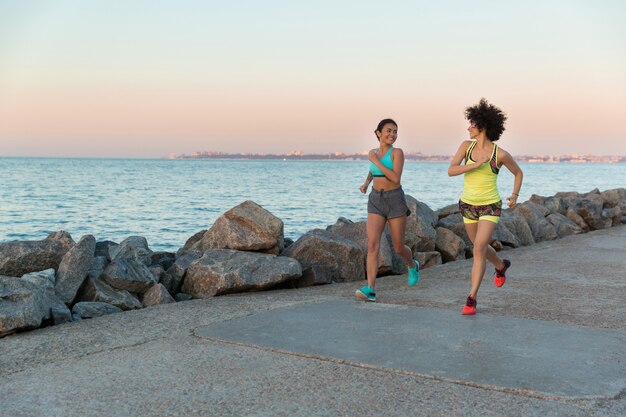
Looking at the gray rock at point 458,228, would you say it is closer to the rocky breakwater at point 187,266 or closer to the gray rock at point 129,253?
the rocky breakwater at point 187,266

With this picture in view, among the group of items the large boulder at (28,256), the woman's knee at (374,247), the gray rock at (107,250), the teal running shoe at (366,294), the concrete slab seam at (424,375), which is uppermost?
the woman's knee at (374,247)

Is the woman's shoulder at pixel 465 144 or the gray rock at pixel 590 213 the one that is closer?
the woman's shoulder at pixel 465 144

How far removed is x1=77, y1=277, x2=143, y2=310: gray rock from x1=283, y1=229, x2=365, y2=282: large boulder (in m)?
2.17

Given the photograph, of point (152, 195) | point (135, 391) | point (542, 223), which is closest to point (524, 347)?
point (135, 391)

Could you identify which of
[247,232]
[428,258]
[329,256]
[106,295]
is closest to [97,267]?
[106,295]

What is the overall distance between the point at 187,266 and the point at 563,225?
8831 millimetres

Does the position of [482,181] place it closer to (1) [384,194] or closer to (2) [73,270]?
(1) [384,194]

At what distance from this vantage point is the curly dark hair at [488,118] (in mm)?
6496

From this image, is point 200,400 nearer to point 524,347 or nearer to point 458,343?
point 458,343

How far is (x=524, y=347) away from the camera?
5105 mm

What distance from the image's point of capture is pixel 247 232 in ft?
27.9

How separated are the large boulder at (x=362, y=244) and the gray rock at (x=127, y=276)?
5.96 ft

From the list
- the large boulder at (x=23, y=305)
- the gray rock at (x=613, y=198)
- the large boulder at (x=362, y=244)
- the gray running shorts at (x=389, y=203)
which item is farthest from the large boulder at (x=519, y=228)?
the large boulder at (x=23, y=305)

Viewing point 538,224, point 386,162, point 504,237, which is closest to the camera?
point 386,162
